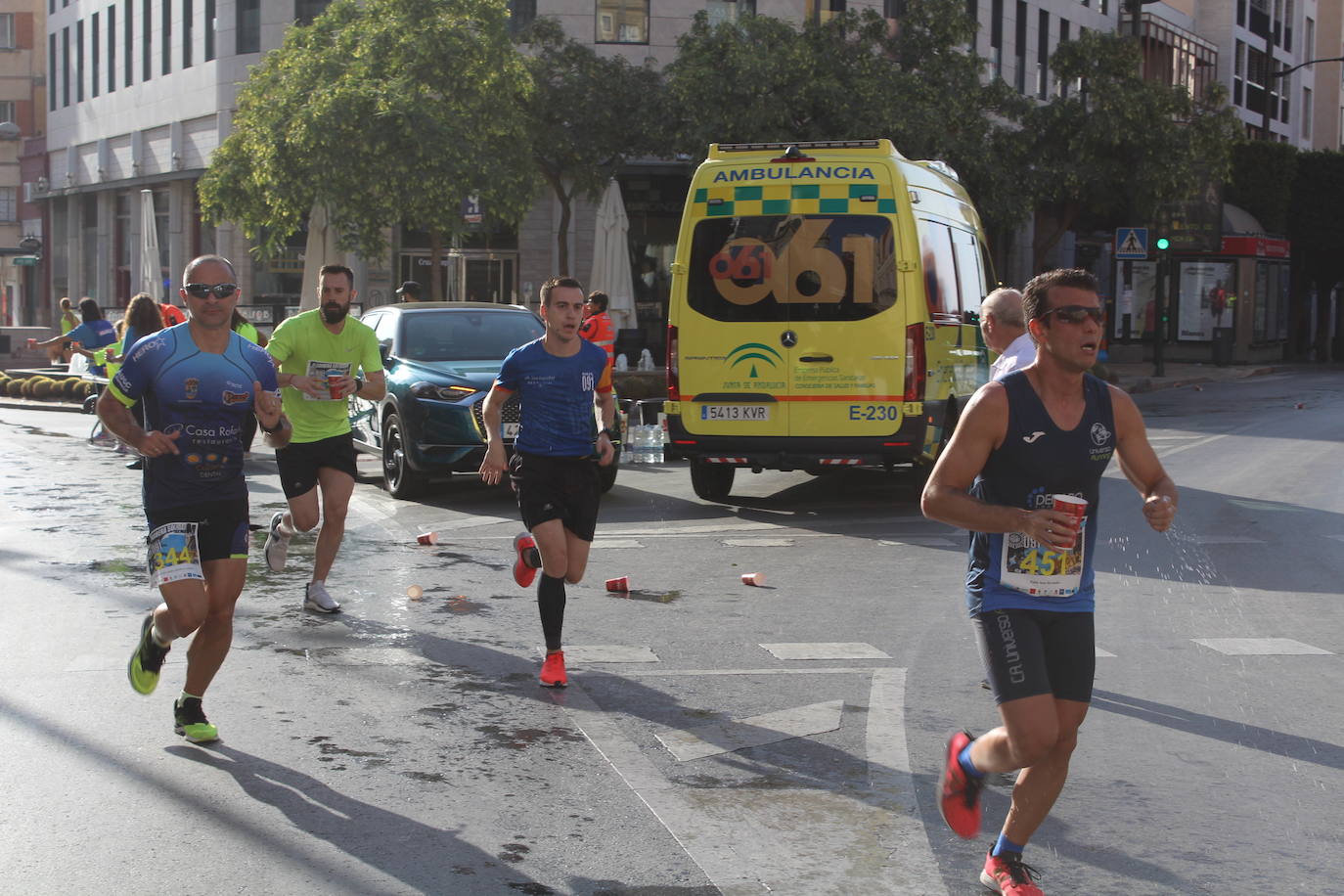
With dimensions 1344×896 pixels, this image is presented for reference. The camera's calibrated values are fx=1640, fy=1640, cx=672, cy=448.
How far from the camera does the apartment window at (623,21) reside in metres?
35.3

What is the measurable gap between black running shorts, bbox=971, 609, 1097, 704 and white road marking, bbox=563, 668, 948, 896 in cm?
62

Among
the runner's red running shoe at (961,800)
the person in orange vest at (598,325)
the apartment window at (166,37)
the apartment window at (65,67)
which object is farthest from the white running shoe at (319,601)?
the apartment window at (65,67)

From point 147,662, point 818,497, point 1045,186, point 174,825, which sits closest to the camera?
point 174,825

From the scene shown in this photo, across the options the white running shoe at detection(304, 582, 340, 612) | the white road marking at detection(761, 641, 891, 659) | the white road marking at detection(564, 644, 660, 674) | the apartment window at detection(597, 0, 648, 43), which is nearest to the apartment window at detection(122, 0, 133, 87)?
the apartment window at detection(597, 0, 648, 43)

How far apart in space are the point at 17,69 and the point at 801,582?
6439cm

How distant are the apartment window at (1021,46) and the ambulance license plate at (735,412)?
34.3 meters

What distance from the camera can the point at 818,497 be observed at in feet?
46.8

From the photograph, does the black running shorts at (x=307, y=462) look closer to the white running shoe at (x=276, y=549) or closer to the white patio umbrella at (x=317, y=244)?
the white running shoe at (x=276, y=549)

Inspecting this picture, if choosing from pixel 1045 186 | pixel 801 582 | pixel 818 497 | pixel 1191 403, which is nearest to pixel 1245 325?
pixel 1045 186

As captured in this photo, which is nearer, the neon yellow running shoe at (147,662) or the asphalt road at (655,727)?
the asphalt road at (655,727)

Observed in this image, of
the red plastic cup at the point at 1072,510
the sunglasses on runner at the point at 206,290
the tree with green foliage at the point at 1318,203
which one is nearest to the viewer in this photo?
the red plastic cup at the point at 1072,510

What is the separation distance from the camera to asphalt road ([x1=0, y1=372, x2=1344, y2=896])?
14.9ft

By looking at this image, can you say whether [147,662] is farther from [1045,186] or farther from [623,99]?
[1045,186]

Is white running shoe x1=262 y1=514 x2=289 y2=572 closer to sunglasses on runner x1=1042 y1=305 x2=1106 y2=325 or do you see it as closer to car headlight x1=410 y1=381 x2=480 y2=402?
car headlight x1=410 y1=381 x2=480 y2=402
